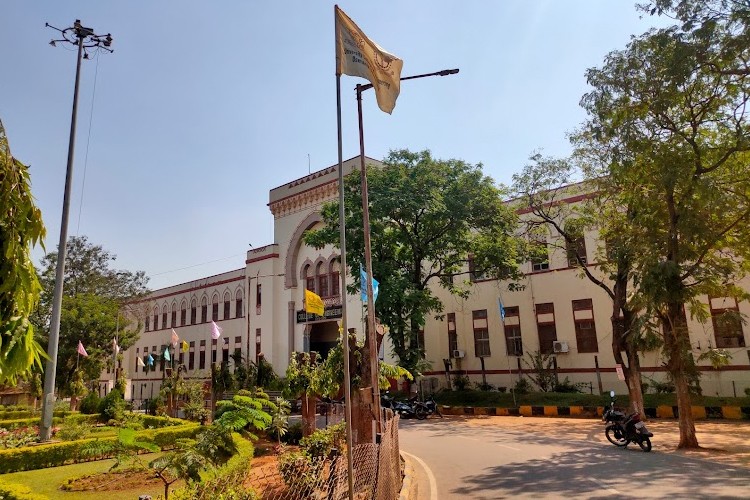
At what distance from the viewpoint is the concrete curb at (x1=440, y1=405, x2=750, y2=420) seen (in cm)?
2027

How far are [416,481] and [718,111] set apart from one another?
12368 mm

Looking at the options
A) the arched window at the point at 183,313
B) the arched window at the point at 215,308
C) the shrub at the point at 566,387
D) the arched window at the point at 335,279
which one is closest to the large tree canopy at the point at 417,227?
the shrub at the point at 566,387

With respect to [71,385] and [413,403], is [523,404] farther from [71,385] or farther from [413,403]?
[71,385]

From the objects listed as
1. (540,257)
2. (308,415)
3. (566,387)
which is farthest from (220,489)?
(540,257)

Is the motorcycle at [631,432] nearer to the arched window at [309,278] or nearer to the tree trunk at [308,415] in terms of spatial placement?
the tree trunk at [308,415]

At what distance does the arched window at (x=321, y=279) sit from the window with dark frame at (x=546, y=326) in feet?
45.3

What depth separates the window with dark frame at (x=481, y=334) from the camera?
30641 mm

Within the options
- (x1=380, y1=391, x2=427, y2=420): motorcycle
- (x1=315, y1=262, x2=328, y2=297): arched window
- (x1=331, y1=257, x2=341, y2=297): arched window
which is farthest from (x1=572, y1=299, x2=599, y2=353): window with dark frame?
(x1=315, y1=262, x2=328, y2=297): arched window

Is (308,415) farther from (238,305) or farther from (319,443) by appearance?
(238,305)

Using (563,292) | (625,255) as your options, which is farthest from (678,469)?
(563,292)

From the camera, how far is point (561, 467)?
11578mm

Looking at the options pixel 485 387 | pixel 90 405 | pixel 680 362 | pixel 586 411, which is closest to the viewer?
pixel 680 362

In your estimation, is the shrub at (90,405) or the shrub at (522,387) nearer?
the shrub at (90,405)

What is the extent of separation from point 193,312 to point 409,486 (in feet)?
133
